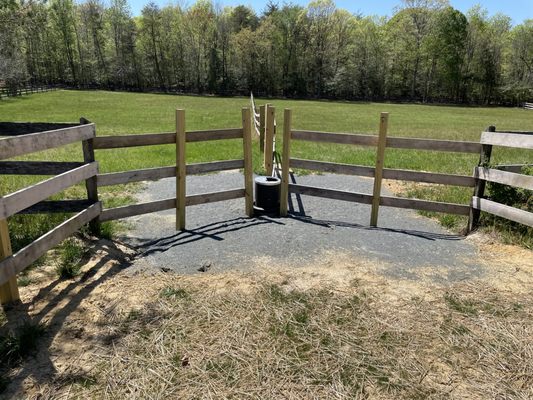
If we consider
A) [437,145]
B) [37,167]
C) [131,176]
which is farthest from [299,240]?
[37,167]

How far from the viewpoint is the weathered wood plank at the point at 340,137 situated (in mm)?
6410

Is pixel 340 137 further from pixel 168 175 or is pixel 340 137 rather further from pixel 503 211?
pixel 168 175

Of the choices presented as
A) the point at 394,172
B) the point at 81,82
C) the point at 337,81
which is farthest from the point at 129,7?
the point at 394,172

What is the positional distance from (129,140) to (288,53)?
219ft

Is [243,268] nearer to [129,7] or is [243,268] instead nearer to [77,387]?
[77,387]

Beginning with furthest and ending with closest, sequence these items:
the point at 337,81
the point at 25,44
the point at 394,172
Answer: the point at 25,44 → the point at 337,81 → the point at 394,172

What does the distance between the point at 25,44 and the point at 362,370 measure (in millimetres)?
83119

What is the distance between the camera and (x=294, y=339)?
11.5ft

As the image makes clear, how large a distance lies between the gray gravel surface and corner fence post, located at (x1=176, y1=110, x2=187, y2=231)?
0.85ft

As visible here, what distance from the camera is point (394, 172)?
6449 millimetres

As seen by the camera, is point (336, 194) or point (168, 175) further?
point (336, 194)

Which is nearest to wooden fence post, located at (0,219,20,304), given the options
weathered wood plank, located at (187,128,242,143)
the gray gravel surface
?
the gray gravel surface

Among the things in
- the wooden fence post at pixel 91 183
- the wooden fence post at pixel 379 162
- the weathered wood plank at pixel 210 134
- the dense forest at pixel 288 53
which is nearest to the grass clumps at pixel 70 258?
the wooden fence post at pixel 91 183

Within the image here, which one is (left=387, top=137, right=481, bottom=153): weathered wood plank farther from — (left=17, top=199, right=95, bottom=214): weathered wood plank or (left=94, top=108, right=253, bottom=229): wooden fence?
(left=17, top=199, right=95, bottom=214): weathered wood plank
